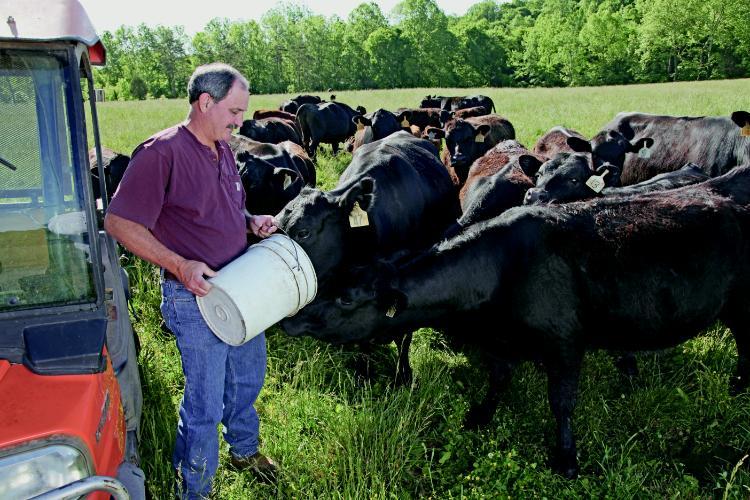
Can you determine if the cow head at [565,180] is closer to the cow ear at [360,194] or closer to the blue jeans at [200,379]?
the cow ear at [360,194]

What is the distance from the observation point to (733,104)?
70.6 feet

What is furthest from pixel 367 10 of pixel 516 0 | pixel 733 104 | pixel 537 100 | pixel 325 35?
pixel 733 104

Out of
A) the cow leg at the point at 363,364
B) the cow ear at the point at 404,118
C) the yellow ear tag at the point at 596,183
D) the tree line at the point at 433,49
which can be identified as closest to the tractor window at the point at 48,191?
the cow leg at the point at 363,364

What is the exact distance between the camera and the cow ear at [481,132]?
→ 12.2 m

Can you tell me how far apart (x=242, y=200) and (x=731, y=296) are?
3.42m

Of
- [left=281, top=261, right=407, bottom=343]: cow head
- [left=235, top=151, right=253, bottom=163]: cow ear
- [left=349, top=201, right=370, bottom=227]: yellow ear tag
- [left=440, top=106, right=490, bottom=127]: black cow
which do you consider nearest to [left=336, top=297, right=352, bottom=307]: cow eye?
[left=281, top=261, right=407, bottom=343]: cow head

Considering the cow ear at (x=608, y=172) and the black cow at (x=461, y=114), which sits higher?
the cow ear at (x=608, y=172)

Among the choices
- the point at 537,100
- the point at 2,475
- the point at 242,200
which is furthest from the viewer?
the point at 537,100

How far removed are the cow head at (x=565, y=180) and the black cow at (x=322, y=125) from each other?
11593 millimetres

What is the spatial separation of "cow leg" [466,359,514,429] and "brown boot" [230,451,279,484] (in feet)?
5.10

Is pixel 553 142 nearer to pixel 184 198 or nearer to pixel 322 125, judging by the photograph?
pixel 184 198

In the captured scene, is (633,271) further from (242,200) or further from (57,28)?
(57,28)

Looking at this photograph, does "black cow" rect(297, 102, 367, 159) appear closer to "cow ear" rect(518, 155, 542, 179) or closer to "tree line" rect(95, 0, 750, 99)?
"cow ear" rect(518, 155, 542, 179)

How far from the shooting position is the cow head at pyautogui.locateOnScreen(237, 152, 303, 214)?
7004 millimetres
